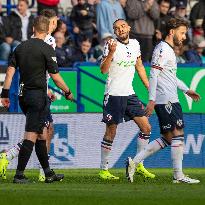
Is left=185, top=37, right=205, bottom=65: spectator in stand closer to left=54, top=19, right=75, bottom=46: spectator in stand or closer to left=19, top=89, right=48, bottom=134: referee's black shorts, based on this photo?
left=54, top=19, right=75, bottom=46: spectator in stand

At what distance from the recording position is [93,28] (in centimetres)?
2619

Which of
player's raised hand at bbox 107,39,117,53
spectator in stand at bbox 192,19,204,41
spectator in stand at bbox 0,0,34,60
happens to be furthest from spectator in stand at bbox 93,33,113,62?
player's raised hand at bbox 107,39,117,53

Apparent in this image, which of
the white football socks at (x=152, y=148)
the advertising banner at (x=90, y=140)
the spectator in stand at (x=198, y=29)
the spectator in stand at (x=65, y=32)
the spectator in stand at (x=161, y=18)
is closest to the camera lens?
the white football socks at (x=152, y=148)

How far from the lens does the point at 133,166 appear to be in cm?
1559

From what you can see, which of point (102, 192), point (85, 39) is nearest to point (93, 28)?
point (85, 39)

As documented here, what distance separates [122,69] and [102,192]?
3.25m

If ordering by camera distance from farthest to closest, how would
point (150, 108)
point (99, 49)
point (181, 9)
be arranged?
point (181, 9) → point (99, 49) → point (150, 108)

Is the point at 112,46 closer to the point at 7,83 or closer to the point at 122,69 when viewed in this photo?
the point at 122,69

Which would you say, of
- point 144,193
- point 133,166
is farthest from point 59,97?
point 144,193

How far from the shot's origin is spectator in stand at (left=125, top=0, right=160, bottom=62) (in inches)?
988

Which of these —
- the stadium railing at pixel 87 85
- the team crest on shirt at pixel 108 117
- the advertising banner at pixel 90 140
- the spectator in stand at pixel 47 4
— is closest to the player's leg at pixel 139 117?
the team crest on shirt at pixel 108 117

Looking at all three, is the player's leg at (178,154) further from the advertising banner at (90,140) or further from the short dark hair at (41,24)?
the advertising banner at (90,140)

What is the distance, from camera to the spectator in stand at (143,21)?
25094mm

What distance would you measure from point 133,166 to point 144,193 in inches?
78.3
